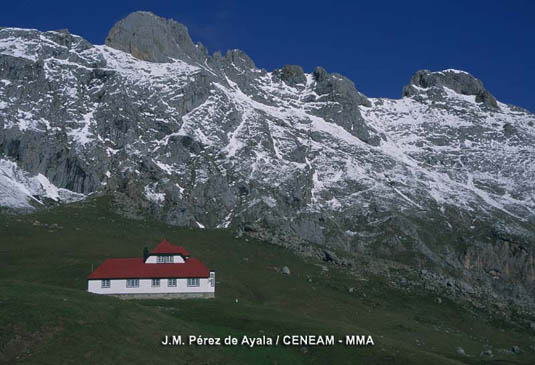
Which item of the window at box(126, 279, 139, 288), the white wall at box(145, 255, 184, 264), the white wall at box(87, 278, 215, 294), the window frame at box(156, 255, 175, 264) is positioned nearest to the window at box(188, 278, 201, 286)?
the white wall at box(87, 278, 215, 294)

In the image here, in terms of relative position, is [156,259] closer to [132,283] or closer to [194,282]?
[132,283]

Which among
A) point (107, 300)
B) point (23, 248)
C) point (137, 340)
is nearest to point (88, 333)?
point (137, 340)

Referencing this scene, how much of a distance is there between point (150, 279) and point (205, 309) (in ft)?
38.2

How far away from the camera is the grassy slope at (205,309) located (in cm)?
5688

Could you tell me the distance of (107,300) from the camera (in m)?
71.2

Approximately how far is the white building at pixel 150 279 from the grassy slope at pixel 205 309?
367 centimetres

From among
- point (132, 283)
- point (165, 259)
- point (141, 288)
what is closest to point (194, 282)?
point (165, 259)

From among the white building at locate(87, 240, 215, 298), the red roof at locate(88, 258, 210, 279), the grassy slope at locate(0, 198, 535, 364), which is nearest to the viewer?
the grassy slope at locate(0, 198, 535, 364)

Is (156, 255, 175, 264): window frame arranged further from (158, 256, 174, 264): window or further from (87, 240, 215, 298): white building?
(87, 240, 215, 298): white building

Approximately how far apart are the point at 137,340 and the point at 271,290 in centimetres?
6274

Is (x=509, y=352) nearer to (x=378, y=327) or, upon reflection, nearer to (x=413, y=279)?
(x=378, y=327)

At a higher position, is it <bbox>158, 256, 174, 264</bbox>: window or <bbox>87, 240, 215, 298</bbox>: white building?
<bbox>158, 256, 174, 264</bbox>: window

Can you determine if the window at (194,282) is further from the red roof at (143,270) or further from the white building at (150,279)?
the red roof at (143,270)

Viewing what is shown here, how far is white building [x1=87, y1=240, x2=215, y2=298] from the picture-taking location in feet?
285
